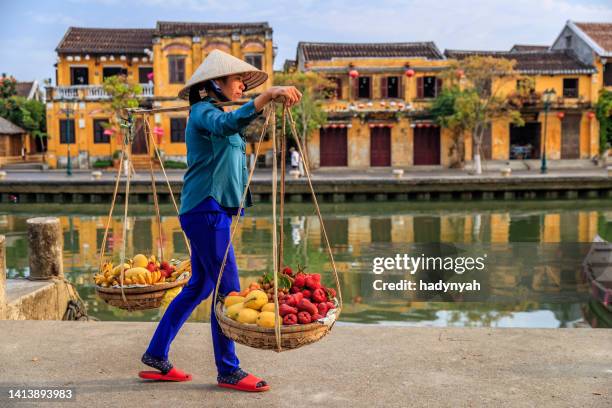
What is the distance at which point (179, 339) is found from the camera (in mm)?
4105

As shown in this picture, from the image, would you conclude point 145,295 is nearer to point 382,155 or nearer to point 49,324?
point 49,324

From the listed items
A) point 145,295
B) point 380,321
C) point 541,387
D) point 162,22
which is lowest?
point 380,321

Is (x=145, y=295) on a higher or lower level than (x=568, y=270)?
higher

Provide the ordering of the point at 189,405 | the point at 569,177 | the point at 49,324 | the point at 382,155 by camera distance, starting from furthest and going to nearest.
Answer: the point at 382,155 < the point at 569,177 < the point at 49,324 < the point at 189,405

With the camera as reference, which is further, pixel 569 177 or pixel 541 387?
pixel 569 177

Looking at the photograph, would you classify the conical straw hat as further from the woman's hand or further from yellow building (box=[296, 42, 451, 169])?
yellow building (box=[296, 42, 451, 169])

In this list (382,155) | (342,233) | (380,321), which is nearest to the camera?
(380,321)

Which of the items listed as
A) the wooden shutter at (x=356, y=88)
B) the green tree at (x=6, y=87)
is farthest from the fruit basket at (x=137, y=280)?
the green tree at (x=6, y=87)

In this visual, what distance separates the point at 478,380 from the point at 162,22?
26375 millimetres

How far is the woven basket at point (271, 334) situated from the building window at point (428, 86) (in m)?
24.6

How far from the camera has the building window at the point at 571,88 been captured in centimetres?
2711

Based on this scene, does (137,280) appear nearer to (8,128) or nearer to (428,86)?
(428,86)

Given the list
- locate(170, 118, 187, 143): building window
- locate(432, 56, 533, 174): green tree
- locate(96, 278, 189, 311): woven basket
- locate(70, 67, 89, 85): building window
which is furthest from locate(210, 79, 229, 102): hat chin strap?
locate(70, 67, 89, 85): building window

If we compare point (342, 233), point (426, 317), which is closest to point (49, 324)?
point (426, 317)
